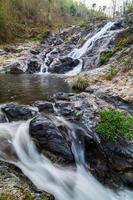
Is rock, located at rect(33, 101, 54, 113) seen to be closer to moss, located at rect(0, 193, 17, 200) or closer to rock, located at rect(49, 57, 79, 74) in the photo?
moss, located at rect(0, 193, 17, 200)

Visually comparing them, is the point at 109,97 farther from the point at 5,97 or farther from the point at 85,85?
the point at 5,97

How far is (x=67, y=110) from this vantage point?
11.7m

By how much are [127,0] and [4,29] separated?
2693 inches

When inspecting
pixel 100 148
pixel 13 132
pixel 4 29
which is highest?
pixel 4 29

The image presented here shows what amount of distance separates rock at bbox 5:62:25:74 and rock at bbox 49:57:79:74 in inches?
135

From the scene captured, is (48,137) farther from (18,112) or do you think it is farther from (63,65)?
(63,65)

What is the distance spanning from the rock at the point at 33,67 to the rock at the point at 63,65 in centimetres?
172

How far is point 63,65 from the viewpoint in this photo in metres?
32.7

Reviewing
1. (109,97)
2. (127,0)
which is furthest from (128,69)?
(127,0)

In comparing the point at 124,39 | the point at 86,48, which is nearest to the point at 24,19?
the point at 86,48

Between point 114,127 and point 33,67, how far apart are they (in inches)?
983

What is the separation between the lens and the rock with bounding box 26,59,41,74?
33.2m

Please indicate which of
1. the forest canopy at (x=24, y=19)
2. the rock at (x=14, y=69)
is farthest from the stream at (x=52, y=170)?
the forest canopy at (x=24, y=19)

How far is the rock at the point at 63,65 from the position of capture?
3213 centimetres
